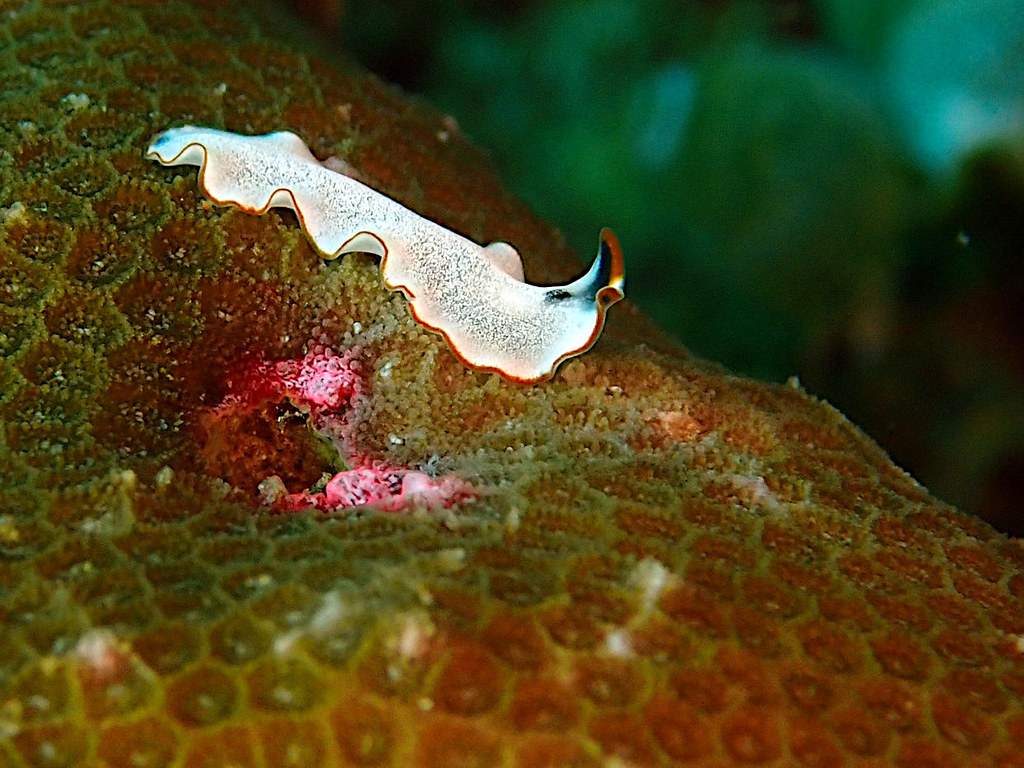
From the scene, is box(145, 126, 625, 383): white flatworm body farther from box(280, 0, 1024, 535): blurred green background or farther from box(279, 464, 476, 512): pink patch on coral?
box(280, 0, 1024, 535): blurred green background

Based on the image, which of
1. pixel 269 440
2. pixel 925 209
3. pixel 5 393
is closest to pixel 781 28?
pixel 925 209

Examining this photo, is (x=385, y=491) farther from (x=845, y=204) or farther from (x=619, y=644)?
(x=845, y=204)

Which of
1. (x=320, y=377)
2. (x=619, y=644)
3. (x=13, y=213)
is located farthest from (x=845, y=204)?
(x=13, y=213)

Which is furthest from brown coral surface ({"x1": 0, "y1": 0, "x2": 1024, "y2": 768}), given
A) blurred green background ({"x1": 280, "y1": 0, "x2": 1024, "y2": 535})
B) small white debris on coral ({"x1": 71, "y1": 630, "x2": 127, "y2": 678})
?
blurred green background ({"x1": 280, "y1": 0, "x2": 1024, "y2": 535})

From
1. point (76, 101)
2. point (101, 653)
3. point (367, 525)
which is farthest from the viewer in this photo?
point (76, 101)

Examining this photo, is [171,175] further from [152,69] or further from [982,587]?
[982,587]

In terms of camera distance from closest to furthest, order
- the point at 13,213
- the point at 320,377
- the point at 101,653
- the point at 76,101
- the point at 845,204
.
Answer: the point at 101,653 → the point at 13,213 → the point at 320,377 → the point at 76,101 → the point at 845,204
